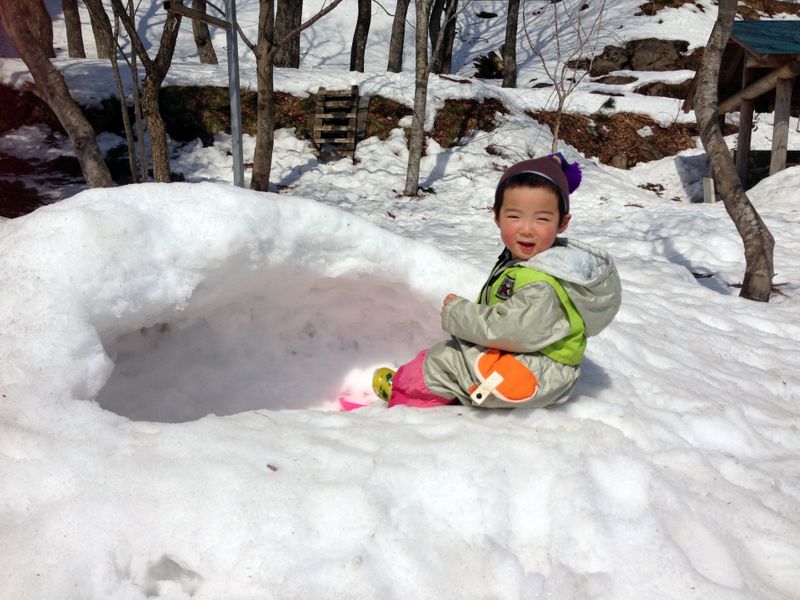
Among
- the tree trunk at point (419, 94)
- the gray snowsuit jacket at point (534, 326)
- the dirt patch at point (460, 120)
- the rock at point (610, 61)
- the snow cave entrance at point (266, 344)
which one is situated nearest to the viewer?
the gray snowsuit jacket at point (534, 326)

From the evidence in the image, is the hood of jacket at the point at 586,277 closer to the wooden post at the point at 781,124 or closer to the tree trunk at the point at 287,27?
the wooden post at the point at 781,124

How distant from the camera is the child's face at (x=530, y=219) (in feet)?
6.58

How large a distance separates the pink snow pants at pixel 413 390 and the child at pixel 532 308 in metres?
0.10

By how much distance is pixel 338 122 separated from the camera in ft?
35.7

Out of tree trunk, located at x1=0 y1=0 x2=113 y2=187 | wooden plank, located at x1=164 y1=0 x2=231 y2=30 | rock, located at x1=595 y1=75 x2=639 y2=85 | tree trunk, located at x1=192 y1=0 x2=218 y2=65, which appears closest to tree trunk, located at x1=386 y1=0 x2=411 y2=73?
tree trunk, located at x1=192 y1=0 x2=218 y2=65

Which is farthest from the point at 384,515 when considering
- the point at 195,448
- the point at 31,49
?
the point at 31,49

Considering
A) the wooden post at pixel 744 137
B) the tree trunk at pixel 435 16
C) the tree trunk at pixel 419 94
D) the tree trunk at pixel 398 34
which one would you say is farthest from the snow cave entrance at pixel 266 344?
the tree trunk at pixel 435 16

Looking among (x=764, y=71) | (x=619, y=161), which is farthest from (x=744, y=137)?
(x=619, y=161)

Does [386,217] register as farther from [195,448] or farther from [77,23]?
[77,23]

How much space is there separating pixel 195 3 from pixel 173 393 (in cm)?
1054

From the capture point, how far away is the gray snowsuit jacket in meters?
1.91

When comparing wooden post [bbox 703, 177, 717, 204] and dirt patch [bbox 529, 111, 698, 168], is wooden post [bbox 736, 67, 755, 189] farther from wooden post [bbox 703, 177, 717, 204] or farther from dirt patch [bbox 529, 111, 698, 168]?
dirt patch [bbox 529, 111, 698, 168]

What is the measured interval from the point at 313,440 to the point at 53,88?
5.59 meters

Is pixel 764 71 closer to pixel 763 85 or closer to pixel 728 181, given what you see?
pixel 763 85
